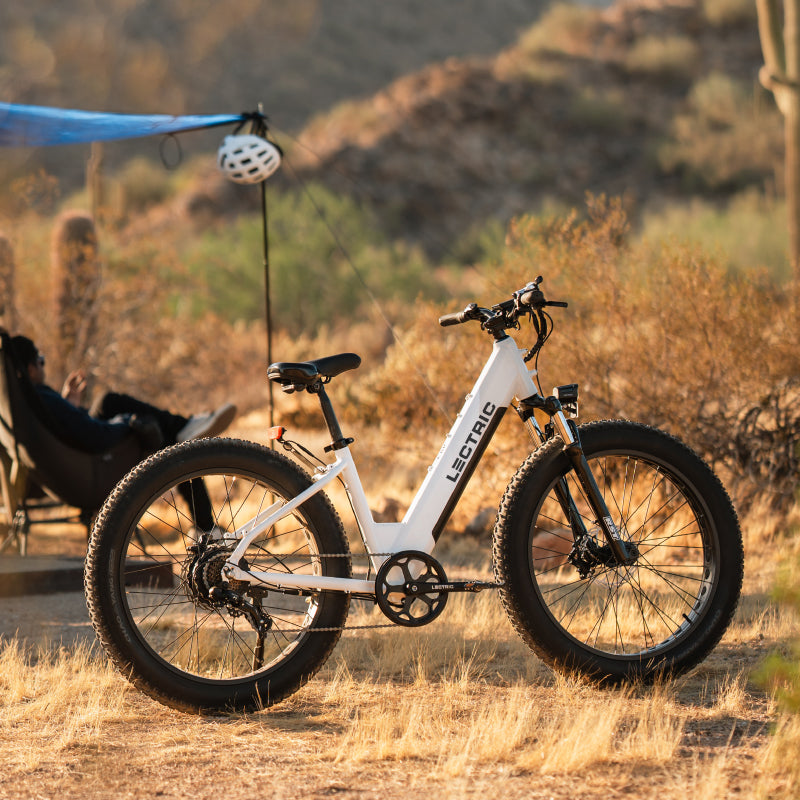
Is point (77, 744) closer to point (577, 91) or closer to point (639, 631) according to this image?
point (639, 631)

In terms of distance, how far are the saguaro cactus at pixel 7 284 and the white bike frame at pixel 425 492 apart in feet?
18.5

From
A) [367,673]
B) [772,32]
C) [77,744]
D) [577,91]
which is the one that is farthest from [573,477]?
[577,91]

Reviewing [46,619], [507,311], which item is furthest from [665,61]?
[507,311]

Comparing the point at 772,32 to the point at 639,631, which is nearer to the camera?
the point at 639,631

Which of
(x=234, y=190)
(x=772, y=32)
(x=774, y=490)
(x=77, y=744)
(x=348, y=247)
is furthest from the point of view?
(x=234, y=190)

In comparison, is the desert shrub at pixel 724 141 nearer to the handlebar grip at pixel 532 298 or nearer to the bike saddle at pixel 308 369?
the handlebar grip at pixel 532 298

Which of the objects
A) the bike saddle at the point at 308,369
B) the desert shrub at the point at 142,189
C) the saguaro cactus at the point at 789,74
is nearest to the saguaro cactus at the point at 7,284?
the bike saddle at the point at 308,369

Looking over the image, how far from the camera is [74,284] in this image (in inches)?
382

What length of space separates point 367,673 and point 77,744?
117 centimetres

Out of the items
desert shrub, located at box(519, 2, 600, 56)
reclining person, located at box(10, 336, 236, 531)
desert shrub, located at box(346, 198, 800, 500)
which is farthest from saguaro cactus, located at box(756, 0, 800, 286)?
desert shrub, located at box(519, 2, 600, 56)

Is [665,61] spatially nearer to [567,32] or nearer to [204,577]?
[567,32]

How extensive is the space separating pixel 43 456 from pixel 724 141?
26.5 meters

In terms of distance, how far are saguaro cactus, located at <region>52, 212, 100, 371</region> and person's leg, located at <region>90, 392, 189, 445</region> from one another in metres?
3.85

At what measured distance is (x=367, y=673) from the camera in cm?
403
